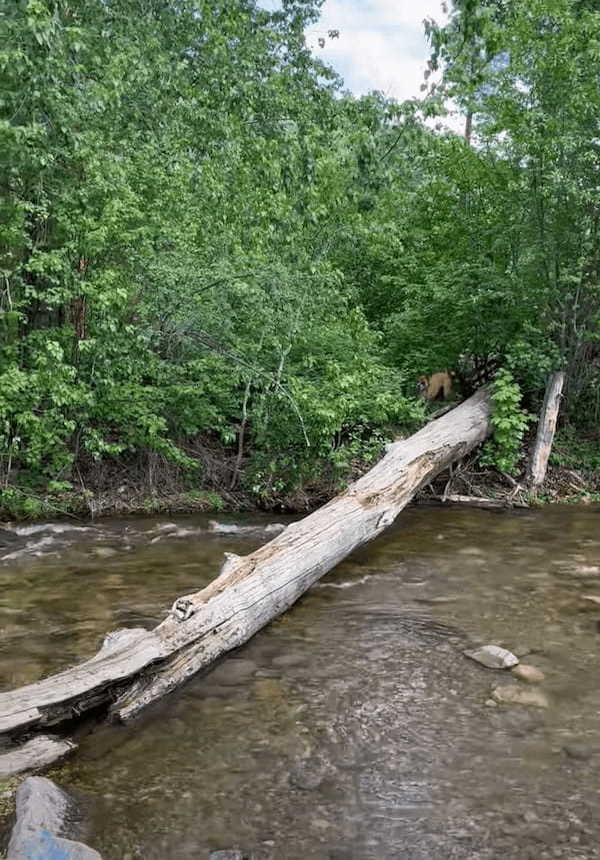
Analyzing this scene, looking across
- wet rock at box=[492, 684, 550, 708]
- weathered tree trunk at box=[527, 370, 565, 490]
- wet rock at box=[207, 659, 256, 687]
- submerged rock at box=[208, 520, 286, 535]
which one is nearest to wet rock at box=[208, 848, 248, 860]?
wet rock at box=[207, 659, 256, 687]

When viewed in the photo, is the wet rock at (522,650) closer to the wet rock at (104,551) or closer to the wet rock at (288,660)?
the wet rock at (288,660)

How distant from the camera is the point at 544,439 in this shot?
9984 mm

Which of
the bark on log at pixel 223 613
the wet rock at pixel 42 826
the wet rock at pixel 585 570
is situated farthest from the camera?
the wet rock at pixel 585 570

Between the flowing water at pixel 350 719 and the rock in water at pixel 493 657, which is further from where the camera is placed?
the rock in water at pixel 493 657

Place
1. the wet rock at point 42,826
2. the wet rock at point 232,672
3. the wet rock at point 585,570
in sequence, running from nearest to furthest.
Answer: the wet rock at point 42,826
the wet rock at point 232,672
the wet rock at point 585,570

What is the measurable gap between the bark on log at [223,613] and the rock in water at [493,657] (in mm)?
1478

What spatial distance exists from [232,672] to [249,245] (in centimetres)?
621

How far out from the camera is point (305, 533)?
19.7 ft

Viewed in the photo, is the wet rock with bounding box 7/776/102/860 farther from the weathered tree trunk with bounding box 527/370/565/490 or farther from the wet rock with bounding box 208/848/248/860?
the weathered tree trunk with bounding box 527/370/565/490

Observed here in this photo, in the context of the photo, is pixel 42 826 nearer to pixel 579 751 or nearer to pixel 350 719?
pixel 350 719

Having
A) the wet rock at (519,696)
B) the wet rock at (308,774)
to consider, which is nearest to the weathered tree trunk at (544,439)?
the wet rock at (519,696)

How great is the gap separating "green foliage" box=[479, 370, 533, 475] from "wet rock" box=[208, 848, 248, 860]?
733 cm

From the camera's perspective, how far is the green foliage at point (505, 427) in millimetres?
9385

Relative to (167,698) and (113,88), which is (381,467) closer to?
(167,698)
